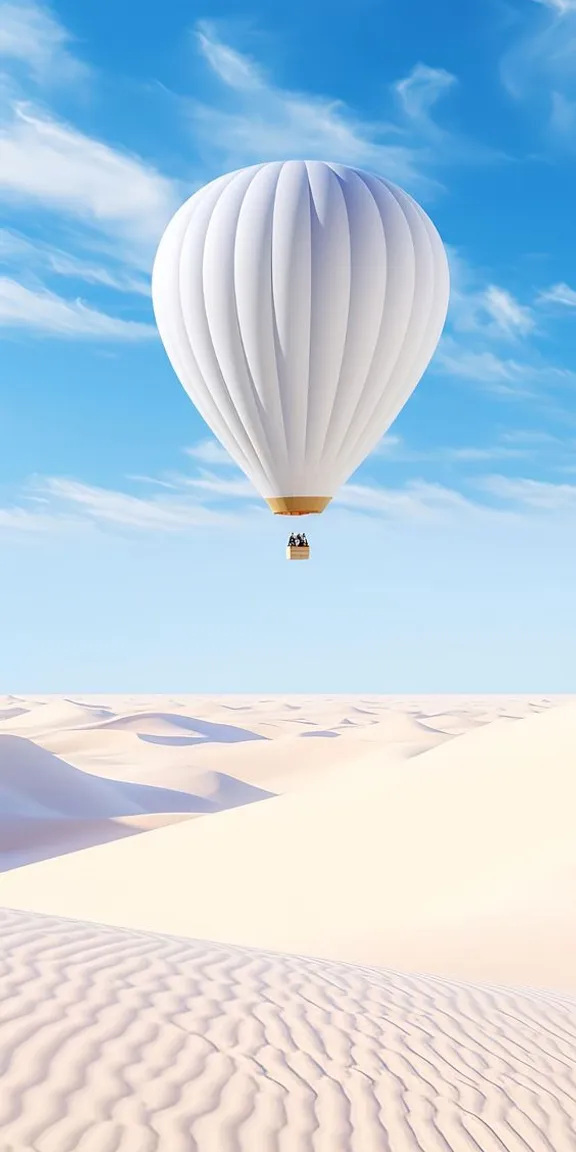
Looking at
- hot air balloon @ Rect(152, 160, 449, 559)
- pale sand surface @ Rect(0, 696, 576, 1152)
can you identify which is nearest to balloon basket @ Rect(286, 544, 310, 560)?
hot air balloon @ Rect(152, 160, 449, 559)

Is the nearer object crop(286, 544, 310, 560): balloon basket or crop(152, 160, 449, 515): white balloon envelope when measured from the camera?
crop(152, 160, 449, 515): white balloon envelope

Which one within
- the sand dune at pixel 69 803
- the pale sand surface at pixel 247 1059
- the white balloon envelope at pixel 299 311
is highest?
the white balloon envelope at pixel 299 311

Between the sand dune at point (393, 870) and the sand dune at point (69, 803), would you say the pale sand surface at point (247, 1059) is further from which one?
the sand dune at point (69, 803)

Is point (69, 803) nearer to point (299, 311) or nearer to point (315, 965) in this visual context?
point (299, 311)

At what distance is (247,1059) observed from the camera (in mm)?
5996

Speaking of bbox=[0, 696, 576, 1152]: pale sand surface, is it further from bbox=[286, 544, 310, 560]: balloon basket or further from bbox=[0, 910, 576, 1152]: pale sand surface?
bbox=[286, 544, 310, 560]: balloon basket

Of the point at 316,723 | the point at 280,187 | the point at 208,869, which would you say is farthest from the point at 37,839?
the point at 316,723

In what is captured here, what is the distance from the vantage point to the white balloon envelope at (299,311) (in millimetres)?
18516

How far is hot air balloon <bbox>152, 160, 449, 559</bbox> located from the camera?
18516 mm

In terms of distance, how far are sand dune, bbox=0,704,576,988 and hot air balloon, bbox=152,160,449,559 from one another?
450 cm

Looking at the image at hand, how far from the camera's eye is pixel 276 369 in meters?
18.7

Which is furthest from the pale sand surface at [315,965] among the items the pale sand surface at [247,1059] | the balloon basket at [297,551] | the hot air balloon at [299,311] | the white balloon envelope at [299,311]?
the white balloon envelope at [299,311]

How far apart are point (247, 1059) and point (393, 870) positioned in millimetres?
11643

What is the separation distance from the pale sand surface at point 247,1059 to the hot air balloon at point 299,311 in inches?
454
